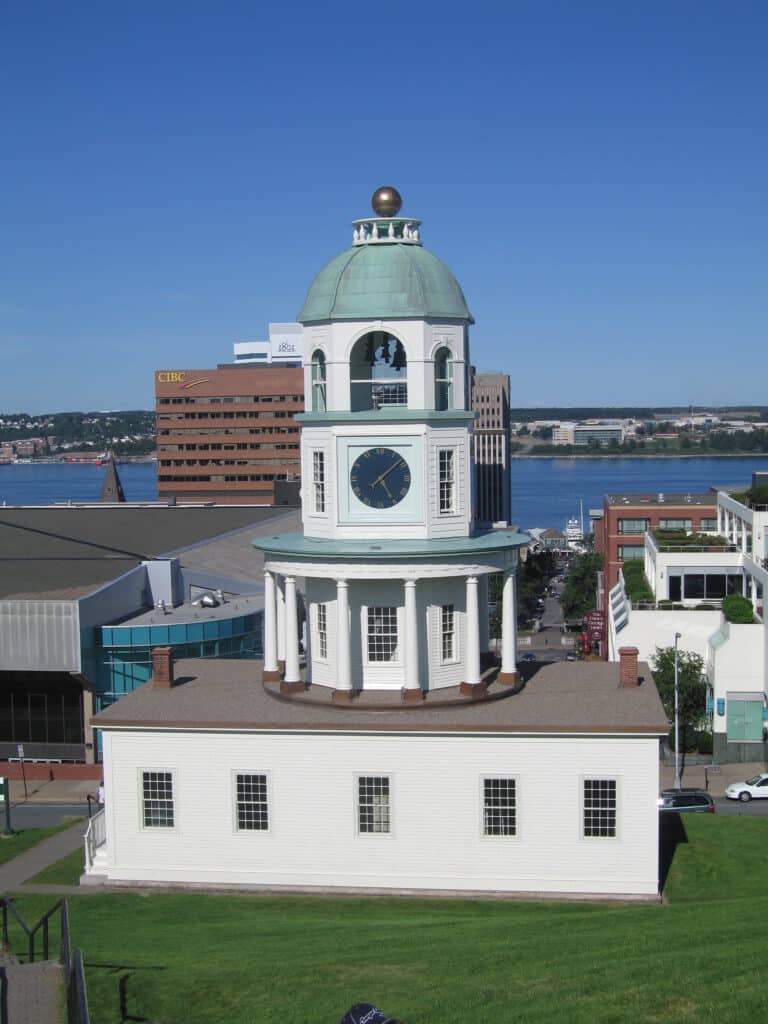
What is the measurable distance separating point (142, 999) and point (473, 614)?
13676mm

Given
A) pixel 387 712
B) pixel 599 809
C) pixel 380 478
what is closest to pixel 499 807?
pixel 599 809

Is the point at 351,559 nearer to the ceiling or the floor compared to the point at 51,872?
nearer to the ceiling

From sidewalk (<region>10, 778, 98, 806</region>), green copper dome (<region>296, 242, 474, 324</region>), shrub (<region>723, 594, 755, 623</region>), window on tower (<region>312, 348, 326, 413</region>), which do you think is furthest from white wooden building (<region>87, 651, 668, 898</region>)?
shrub (<region>723, 594, 755, 623</region>)

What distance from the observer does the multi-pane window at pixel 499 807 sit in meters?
30.5

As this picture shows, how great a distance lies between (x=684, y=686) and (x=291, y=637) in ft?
99.1

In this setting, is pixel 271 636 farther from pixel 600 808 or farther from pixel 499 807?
pixel 600 808

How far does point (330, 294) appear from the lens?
3319cm

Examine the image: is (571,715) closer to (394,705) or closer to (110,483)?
(394,705)

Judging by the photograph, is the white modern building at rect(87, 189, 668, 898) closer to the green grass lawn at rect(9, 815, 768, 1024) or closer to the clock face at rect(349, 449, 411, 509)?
the clock face at rect(349, 449, 411, 509)

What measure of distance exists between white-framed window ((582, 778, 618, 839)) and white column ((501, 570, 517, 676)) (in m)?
4.24

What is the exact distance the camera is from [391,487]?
108 ft

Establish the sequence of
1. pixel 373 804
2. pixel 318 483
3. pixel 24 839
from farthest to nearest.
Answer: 1. pixel 24 839
2. pixel 318 483
3. pixel 373 804

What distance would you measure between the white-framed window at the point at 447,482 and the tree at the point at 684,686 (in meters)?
26.9

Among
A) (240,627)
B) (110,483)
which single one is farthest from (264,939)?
(110,483)
